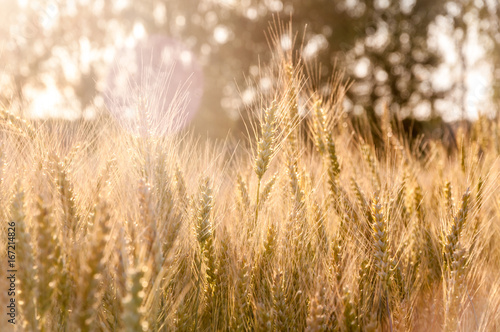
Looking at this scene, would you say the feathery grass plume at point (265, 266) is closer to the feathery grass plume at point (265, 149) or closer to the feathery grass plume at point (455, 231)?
the feathery grass plume at point (265, 149)

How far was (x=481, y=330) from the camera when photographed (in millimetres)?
1524

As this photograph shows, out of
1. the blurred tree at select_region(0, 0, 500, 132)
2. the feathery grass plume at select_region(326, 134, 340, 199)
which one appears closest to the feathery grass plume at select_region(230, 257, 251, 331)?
the feathery grass plume at select_region(326, 134, 340, 199)

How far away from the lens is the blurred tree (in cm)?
1330

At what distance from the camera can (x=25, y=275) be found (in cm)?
A: 115

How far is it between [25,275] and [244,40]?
13.6 meters

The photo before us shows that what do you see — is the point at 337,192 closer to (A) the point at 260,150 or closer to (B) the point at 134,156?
(A) the point at 260,150

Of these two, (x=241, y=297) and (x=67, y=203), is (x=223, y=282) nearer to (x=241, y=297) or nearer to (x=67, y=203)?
(x=241, y=297)

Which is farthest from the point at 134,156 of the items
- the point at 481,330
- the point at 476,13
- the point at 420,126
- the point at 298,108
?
the point at 476,13

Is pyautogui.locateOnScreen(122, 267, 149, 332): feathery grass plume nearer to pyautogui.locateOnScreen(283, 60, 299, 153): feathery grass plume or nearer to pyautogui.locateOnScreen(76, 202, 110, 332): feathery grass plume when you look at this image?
pyautogui.locateOnScreen(76, 202, 110, 332): feathery grass plume

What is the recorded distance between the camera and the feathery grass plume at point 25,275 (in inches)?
44.0

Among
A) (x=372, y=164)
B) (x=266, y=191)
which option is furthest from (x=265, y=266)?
(x=372, y=164)

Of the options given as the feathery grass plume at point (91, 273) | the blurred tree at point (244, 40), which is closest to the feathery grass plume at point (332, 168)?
the feathery grass plume at point (91, 273)

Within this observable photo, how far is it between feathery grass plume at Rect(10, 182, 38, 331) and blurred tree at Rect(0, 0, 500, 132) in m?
11.6

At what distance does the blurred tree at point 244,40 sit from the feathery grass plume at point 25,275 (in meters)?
11.6
